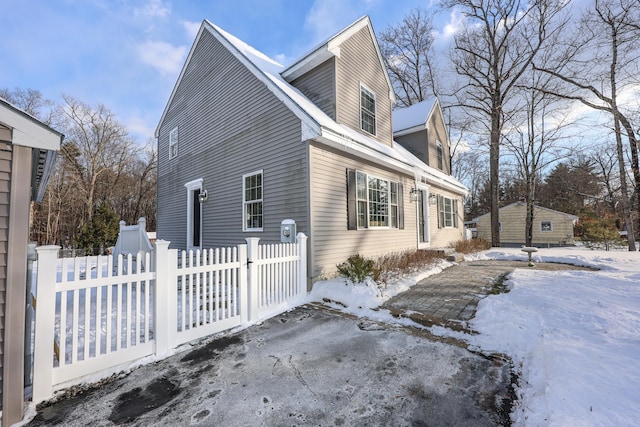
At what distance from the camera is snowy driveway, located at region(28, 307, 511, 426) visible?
209cm

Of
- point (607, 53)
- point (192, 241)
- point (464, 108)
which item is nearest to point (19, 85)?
point (192, 241)

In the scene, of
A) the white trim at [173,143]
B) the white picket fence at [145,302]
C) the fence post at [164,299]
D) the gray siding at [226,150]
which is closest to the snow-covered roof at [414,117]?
the gray siding at [226,150]

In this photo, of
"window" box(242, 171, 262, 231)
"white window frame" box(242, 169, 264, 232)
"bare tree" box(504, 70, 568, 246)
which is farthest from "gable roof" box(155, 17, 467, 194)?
"bare tree" box(504, 70, 568, 246)

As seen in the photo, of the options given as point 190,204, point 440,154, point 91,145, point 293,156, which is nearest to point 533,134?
point 440,154

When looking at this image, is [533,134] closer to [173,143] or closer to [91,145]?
[173,143]

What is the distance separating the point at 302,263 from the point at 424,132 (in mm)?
10183

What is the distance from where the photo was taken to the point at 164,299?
127 inches

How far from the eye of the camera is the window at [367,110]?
8.32 m

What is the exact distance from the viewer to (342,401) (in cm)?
227

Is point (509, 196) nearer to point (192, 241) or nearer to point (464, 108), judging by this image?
point (464, 108)

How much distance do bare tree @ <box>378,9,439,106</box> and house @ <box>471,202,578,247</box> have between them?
12.6m

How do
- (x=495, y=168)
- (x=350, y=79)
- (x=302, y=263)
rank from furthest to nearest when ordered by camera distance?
(x=495, y=168) → (x=350, y=79) → (x=302, y=263)

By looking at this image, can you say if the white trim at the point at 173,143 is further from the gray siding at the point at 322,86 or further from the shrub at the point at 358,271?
the shrub at the point at 358,271

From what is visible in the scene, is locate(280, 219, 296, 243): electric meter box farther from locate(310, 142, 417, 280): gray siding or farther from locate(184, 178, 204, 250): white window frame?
locate(184, 178, 204, 250): white window frame
